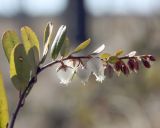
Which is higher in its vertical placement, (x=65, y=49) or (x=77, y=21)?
(x=77, y=21)

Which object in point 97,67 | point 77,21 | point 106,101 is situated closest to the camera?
point 97,67

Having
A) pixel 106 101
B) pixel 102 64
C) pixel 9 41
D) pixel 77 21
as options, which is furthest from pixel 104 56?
pixel 77 21

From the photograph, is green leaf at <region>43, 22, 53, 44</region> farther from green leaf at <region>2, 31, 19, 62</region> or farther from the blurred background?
the blurred background

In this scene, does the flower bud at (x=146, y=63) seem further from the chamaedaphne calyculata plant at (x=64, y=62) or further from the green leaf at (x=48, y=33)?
the green leaf at (x=48, y=33)

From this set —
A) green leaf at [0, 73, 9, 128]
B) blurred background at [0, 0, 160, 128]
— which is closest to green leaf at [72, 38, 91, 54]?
green leaf at [0, 73, 9, 128]

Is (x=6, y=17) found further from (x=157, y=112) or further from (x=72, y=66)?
(x=72, y=66)

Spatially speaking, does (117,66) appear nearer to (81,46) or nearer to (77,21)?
(81,46)
